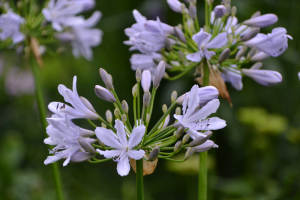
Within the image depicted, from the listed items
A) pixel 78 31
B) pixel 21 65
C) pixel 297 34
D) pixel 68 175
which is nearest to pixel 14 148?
pixel 68 175

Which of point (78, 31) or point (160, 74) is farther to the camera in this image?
point (78, 31)

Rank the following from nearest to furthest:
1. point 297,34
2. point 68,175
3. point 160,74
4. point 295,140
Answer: point 160,74, point 295,140, point 297,34, point 68,175

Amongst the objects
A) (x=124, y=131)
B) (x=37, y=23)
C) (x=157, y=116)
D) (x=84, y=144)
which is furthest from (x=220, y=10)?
(x=157, y=116)

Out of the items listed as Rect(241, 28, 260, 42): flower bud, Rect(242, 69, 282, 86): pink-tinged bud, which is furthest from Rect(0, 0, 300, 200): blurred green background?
Rect(241, 28, 260, 42): flower bud

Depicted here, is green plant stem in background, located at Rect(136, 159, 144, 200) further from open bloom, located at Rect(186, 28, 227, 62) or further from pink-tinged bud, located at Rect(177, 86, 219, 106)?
open bloom, located at Rect(186, 28, 227, 62)

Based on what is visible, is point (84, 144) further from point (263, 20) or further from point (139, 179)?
point (263, 20)

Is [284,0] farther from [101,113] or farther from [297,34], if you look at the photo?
[101,113]
